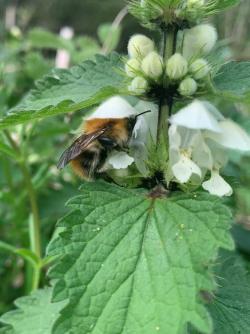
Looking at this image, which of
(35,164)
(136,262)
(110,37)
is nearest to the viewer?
(136,262)

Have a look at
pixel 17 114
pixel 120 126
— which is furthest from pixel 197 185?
pixel 17 114

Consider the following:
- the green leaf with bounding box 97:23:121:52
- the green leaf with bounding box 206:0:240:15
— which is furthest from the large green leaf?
the green leaf with bounding box 97:23:121:52

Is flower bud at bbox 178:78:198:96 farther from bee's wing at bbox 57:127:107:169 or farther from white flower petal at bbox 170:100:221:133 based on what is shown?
bee's wing at bbox 57:127:107:169

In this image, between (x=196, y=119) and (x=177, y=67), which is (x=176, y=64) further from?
(x=196, y=119)

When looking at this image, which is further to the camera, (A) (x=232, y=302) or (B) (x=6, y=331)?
(B) (x=6, y=331)

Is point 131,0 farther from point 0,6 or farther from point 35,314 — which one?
point 0,6

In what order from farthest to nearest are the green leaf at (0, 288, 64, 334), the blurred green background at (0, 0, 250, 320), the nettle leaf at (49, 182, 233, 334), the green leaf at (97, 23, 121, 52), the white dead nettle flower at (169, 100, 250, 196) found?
the green leaf at (97, 23, 121, 52) → the blurred green background at (0, 0, 250, 320) → the green leaf at (0, 288, 64, 334) → the white dead nettle flower at (169, 100, 250, 196) → the nettle leaf at (49, 182, 233, 334)

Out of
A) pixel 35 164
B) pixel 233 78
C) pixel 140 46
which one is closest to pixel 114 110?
pixel 140 46
